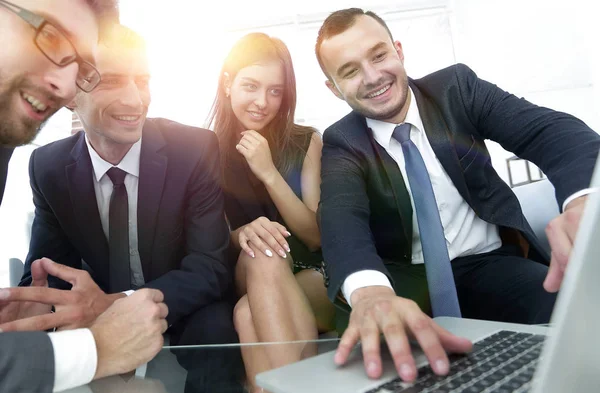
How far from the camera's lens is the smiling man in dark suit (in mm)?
1216

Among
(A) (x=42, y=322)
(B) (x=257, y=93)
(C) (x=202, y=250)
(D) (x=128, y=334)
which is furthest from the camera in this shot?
(B) (x=257, y=93)

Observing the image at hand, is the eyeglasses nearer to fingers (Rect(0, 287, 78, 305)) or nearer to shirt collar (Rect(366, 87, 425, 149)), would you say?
fingers (Rect(0, 287, 78, 305))

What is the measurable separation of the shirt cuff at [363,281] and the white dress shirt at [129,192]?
2.40 feet

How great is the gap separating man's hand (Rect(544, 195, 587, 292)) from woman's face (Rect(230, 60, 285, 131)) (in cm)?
109

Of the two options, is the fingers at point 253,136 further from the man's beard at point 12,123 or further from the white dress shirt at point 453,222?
the man's beard at point 12,123

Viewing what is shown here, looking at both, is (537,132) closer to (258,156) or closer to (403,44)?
(258,156)

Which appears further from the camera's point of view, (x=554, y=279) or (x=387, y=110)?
(x=387, y=110)

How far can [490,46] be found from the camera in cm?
206

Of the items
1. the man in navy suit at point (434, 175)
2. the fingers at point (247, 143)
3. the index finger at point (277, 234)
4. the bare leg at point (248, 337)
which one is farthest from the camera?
the fingers at point (247, 143)

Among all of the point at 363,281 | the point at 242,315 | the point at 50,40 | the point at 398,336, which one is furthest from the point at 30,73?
the point at 398,336

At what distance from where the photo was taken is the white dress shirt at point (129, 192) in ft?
4.12

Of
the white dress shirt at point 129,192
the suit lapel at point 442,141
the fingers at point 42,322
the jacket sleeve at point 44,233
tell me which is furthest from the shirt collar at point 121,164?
the suit lapel at point 442,141

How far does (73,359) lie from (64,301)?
1.15 feet

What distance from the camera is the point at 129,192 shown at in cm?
127
